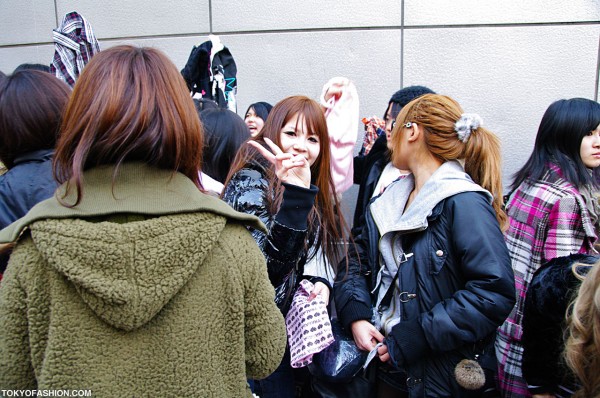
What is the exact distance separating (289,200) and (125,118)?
641 millimetres

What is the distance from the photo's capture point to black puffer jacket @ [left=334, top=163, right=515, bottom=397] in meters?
1.73

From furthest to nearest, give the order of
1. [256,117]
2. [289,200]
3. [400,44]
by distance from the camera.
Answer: [400,44] → [256,117] → [289,200]

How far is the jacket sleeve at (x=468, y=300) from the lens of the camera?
1.72 metres

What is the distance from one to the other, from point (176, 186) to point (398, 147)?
4.20ft

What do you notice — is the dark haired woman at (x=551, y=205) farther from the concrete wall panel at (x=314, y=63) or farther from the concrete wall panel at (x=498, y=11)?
the concrete wall panel at (x=314, y=63)

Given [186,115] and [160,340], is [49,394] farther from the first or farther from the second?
[186,115]

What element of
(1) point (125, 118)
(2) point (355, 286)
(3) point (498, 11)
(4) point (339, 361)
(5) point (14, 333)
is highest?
(3) point (498, 11)

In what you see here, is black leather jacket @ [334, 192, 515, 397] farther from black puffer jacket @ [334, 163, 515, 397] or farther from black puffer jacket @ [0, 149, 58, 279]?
black puffer jacket @ [0, 149, 58, 279]

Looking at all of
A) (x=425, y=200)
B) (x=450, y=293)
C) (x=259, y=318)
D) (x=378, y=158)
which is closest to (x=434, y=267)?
(x=450, y=293)

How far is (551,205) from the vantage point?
2.44 metres

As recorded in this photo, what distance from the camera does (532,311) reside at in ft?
5.30

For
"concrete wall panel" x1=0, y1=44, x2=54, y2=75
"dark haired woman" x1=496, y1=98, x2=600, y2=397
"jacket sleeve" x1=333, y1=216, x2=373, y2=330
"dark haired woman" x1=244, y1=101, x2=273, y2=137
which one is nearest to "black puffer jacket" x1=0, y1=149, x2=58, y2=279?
"jacket sleeve" x1=333, y1=216, x2=373, y2=330

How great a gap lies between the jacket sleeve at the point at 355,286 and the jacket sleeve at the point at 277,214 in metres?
0.44

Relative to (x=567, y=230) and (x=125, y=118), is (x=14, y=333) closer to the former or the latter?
(x=125, y=118)
